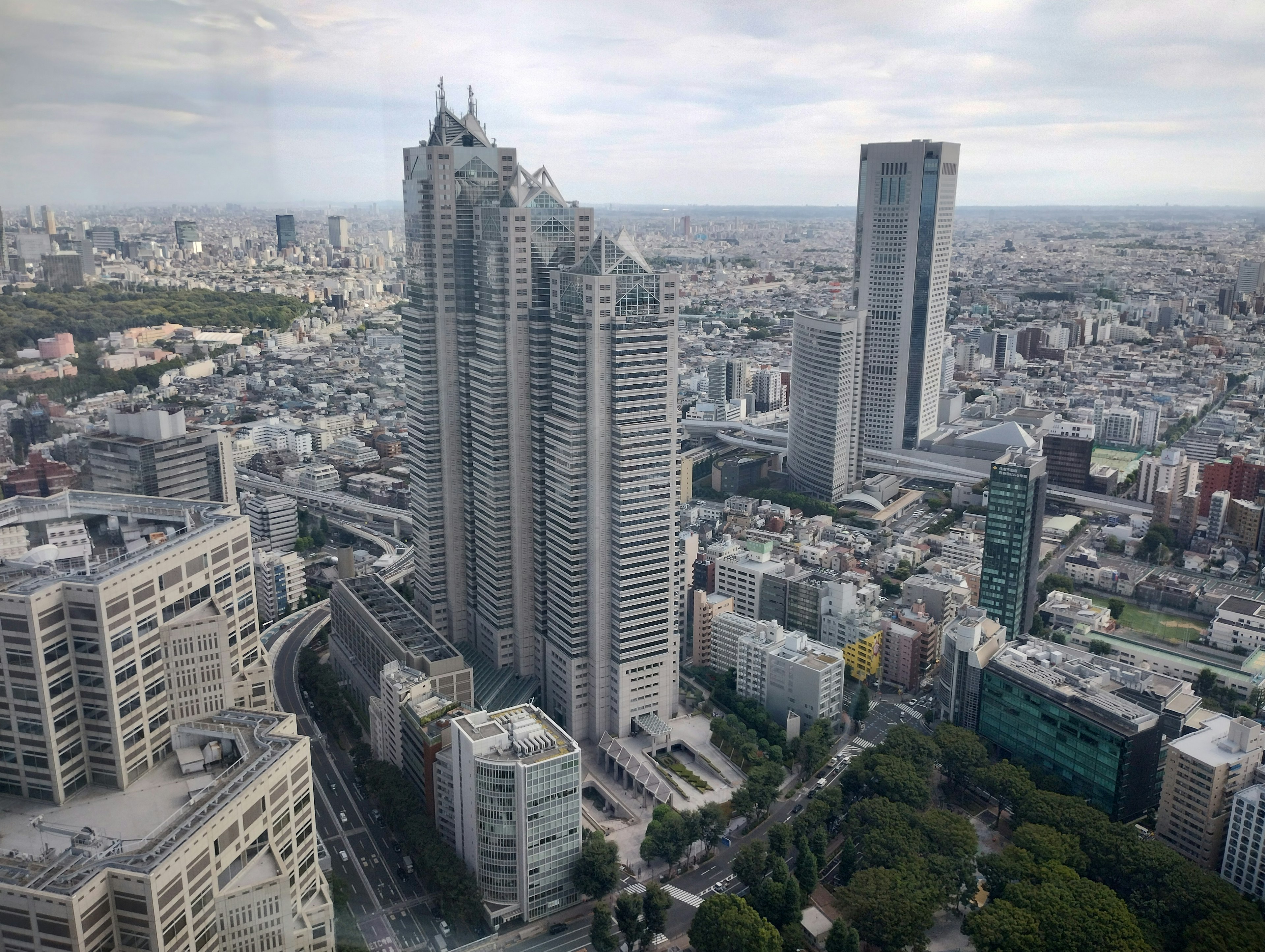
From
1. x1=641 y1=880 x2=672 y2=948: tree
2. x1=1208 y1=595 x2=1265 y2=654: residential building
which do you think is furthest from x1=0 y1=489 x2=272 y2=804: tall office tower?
x1=1208 y1=595 x2=1265 y2=654: residential building

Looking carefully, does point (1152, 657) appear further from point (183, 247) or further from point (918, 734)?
point (183, 247)

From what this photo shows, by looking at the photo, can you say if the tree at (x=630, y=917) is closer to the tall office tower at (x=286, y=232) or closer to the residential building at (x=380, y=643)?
the residential building at (x=380, y=643)

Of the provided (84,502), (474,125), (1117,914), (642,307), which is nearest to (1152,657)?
(1117,914)

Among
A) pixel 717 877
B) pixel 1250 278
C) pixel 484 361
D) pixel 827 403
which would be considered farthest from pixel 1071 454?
pixel 717 877

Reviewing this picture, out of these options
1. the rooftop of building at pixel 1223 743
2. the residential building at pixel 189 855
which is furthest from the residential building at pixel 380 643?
the rooftop of building at pixel 1223 743

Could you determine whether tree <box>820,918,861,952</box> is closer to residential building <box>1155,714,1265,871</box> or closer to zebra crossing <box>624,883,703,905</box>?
zebra crossing <box>624,883,703,905</box>

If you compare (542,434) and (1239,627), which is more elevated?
(542,434)

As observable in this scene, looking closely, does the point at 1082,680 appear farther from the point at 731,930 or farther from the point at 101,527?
the point at 101,527
